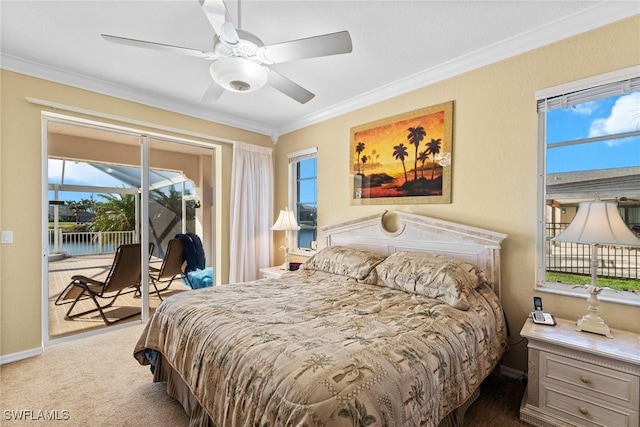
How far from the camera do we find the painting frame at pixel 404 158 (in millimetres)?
2785

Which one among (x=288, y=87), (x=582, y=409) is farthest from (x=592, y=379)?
(x=288, y=87)

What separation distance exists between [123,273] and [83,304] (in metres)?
0.54

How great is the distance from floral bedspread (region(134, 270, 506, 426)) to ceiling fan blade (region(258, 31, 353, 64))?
1.56 metres

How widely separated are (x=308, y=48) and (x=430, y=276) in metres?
1.76

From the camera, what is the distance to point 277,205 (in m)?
4.62

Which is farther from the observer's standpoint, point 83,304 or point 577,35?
point 83,304

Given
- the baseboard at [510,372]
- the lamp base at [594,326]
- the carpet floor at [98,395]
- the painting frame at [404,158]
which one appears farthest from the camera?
the painting frame at [404,158]

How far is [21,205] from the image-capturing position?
104 inches

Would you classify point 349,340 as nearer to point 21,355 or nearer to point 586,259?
point 586,259

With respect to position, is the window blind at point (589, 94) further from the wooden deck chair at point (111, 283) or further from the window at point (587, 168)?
the wooden deck chair at point (111, 283)

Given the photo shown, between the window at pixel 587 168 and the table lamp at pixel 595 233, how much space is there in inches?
12.2

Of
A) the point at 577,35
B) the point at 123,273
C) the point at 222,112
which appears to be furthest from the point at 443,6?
the point at 123,273

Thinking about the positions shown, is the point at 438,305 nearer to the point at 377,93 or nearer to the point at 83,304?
the point at 377,93

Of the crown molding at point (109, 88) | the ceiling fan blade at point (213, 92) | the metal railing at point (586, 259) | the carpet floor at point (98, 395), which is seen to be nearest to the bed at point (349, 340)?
the carpet floor at point (98, 395)
